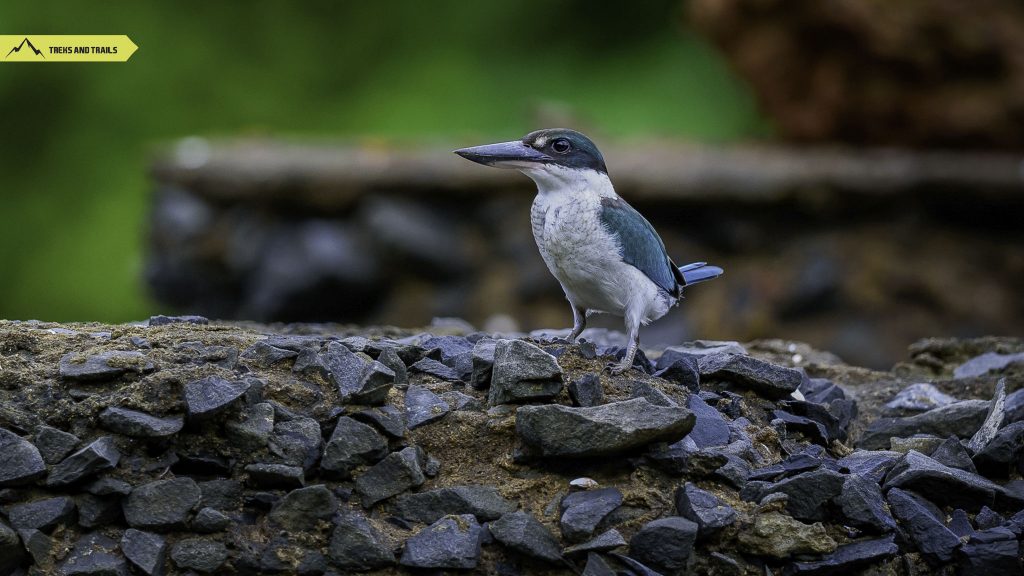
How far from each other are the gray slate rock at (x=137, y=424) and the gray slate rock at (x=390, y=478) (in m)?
0.34

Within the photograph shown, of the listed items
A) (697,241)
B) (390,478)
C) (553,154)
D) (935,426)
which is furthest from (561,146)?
(697,241)

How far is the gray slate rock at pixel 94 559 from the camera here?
1.89m

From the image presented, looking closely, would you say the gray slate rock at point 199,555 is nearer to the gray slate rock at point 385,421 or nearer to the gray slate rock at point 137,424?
the gray slate rock at point 137,424

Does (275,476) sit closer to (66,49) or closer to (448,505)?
(448,505)

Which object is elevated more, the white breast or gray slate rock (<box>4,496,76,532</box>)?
the white breast

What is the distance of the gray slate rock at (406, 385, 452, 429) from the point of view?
2.22 meters

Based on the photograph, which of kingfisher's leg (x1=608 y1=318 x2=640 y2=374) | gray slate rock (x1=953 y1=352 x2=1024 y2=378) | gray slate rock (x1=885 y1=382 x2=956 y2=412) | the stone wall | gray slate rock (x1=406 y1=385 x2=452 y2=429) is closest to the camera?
gray slate rock (x1=406 y1=385 x2=452 y2=429)

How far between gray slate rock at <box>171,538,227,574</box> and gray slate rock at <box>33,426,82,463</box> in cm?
26

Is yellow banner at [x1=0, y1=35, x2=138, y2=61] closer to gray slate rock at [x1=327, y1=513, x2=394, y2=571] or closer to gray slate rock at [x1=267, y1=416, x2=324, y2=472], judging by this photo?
gray slate rock at [x1=267, y1=416, x2=324, y2=472]

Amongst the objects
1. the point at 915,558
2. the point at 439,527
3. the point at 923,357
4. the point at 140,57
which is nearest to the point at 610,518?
the point at 439,527

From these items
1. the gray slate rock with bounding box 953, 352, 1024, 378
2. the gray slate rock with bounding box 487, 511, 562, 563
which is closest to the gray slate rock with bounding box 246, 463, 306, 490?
the gray slate rock with bounding box 487, 511, 562, 563

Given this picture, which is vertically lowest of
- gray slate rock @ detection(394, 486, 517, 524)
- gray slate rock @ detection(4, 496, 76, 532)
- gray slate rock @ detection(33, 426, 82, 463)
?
gray slate rock @ detection(394, 486, 517, 524)

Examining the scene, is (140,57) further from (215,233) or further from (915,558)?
(915,558)

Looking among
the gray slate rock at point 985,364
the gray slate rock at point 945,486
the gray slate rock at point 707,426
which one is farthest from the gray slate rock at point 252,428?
the gray slate rock at point 985,364
